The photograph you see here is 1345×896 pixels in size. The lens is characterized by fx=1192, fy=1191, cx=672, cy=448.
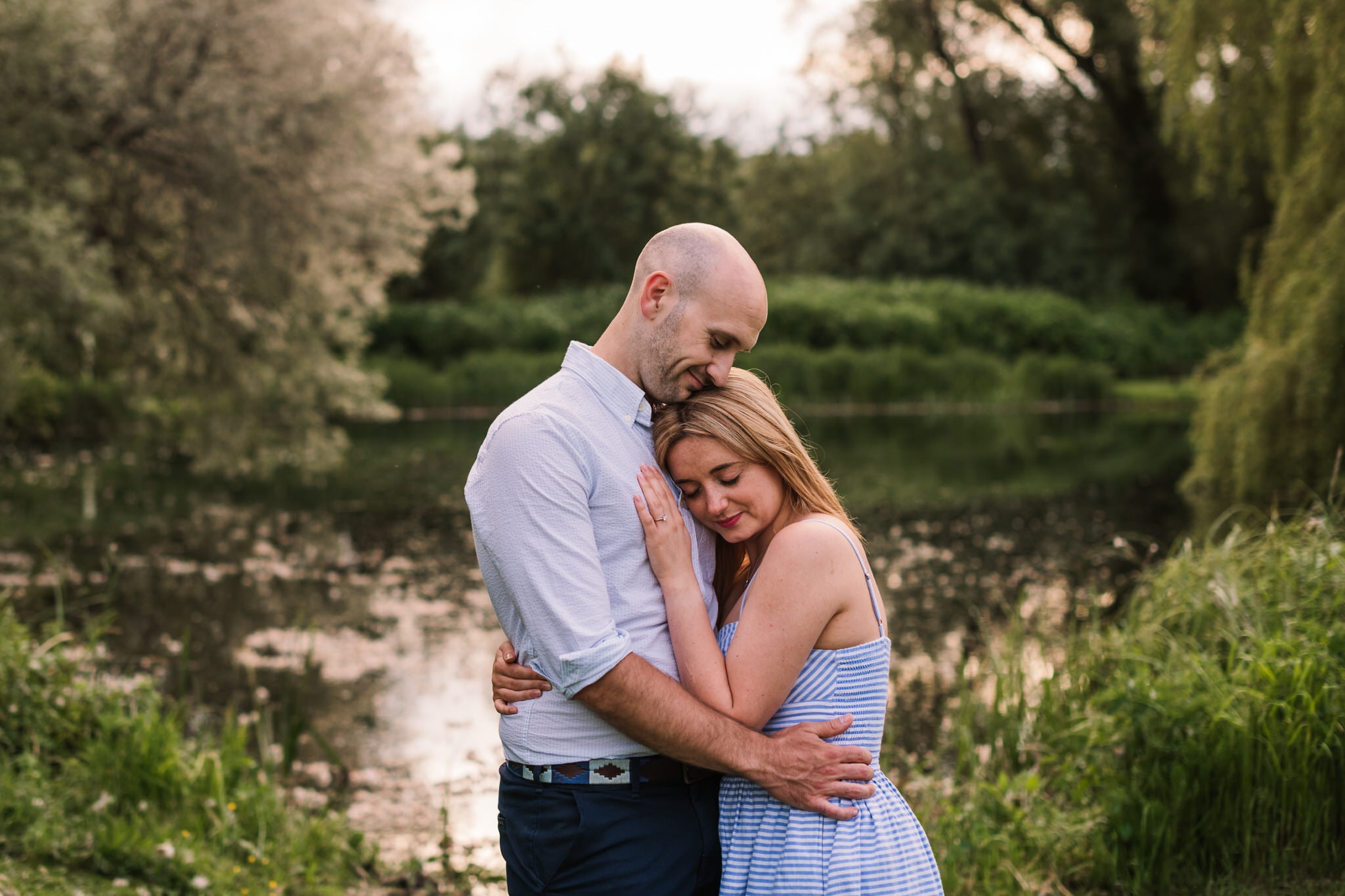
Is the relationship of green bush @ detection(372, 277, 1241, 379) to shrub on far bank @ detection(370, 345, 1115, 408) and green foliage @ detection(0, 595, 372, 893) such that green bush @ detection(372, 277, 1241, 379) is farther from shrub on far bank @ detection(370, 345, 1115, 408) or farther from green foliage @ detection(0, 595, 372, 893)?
green foliage @ detection(0, 595, 372, 893)

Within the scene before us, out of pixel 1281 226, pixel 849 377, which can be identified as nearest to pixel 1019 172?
pixel 849 377

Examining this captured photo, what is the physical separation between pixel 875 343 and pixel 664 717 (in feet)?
94.2

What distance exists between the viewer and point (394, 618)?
9.69 meters

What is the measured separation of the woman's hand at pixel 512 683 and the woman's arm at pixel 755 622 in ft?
0.87

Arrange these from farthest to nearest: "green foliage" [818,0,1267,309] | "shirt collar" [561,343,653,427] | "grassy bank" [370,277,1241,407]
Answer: "green foliage" [818,0,1267,309] < "grassy bank" [370,277,1241,407] < "shirt collar" [561,343,653,427]


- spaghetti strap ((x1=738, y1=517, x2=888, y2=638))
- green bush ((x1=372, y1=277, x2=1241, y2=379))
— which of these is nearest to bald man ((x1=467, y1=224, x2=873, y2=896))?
spaghetti strap ((x1=738, y1=517, x2=888, y2=638))

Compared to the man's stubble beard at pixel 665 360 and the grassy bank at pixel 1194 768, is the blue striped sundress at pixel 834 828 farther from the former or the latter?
the grassy bank at pixel 1194 768

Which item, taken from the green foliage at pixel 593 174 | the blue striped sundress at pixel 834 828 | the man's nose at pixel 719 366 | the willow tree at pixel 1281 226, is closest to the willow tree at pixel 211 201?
the willow tree at pixel 1281 226

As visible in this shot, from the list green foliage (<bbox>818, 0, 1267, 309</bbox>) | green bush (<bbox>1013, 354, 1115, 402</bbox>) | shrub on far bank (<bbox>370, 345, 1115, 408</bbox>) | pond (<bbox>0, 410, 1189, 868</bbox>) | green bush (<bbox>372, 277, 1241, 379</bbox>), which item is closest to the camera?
pond (<bbox>0, 410, 1189, 868</bbox>)

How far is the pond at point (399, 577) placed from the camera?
265 inches

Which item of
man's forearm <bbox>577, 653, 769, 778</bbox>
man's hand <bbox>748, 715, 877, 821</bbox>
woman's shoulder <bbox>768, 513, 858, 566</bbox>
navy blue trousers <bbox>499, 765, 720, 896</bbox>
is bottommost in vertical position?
navy blue trousers <bbox>499, 765, 720, 896</bbox>

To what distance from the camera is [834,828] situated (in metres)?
2.19

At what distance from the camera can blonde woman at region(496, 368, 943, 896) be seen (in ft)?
7.14

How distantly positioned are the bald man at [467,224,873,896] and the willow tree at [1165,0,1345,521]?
721 cm
